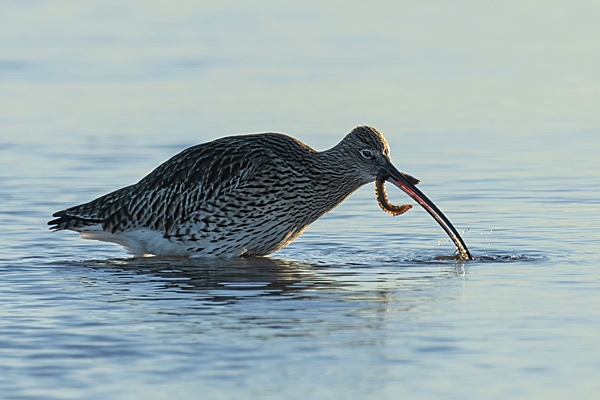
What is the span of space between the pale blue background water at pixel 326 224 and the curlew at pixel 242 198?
291mm

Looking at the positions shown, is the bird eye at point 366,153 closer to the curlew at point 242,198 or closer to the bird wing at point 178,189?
the curlew at point 242,198

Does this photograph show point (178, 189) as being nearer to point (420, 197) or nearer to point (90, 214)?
point (90, 214)

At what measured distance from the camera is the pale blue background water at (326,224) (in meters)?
8.99

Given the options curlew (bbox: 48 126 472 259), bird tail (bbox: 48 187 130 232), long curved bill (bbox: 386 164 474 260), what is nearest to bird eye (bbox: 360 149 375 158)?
curlew (bbox: 48 126 472 259)

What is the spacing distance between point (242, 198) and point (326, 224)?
2488 millimetres

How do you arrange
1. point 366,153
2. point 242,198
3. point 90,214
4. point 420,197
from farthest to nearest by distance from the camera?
point 90,214, point 366,153, point 420,197, point 242,198

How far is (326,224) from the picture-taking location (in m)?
15.8

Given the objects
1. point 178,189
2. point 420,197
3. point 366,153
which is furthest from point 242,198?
point 420,197

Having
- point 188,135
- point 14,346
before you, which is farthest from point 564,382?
point 188,135

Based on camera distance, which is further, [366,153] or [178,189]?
[178,189]

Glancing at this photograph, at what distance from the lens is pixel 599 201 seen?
16312 millimetres

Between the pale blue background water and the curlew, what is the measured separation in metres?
0.29

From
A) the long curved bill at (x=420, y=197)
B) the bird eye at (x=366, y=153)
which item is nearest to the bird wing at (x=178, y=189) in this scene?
the bird eye at (x=366, y=153)

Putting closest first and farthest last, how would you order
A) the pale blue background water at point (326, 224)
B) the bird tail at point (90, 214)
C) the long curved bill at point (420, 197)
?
the pale blue background water at point (326, 224) → the long curved bill at point (420, 197) → the bird tail at point (90, 214)
